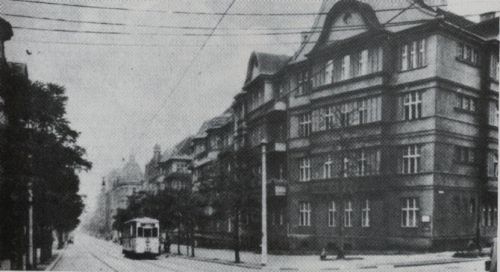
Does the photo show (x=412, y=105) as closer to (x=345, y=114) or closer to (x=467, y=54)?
(x=467, y=54)

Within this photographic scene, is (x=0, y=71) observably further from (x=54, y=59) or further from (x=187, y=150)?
(x=187, y=150)

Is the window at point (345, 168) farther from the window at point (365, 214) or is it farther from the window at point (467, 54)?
the window at point (467, 54)

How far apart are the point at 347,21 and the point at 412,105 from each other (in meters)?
2.31

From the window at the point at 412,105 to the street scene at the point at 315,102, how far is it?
0.09ft

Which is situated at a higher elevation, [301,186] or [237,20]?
[237,20]

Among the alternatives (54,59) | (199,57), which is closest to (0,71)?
(54,59)

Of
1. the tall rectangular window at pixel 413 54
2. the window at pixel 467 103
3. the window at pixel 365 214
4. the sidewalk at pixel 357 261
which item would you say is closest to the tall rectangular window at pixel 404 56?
the tall rectangular window at pixel 413 54

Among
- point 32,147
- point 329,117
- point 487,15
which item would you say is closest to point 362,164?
point 329,117

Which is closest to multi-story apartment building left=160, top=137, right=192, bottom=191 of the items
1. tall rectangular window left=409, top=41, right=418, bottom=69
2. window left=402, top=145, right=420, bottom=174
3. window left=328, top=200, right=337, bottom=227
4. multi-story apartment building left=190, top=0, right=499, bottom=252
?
multi-story apartment building left=190, top=0, right=499, bottom=252

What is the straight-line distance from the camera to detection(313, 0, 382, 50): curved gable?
44.5 ft

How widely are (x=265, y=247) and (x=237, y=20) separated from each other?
20.5 ft

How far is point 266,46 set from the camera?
536 inches

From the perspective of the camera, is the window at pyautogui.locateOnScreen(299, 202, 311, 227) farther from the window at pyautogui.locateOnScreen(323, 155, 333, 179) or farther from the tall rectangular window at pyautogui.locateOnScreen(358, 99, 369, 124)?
the tall rectangular window at pyautogui.locateOnScreen(358, 99, 369, 124)

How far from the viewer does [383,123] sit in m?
13.9
